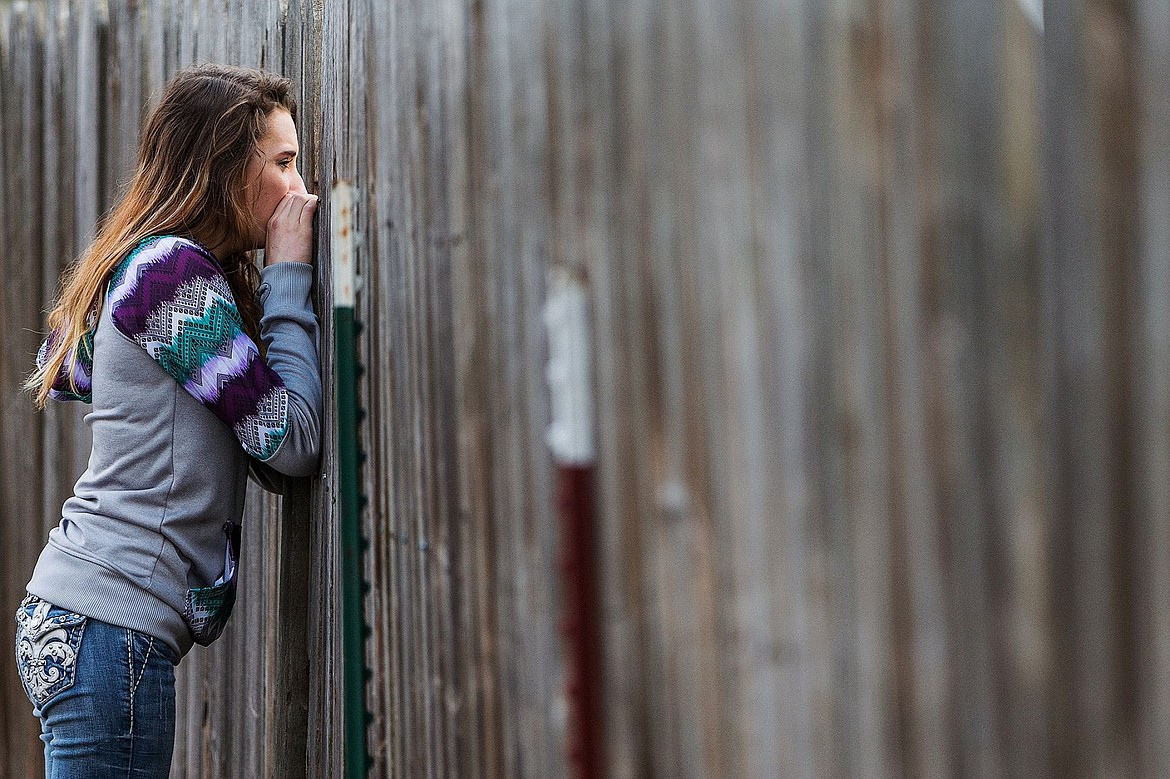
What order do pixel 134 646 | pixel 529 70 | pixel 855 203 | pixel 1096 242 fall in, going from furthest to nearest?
pixel 134 646 < pixel 529 70 < pixel 855 203 < pixel 1096 242

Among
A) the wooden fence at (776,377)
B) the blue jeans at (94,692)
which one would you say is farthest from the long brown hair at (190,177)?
the blue jeans at (94,692)

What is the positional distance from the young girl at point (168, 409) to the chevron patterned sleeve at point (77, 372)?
0.04ft

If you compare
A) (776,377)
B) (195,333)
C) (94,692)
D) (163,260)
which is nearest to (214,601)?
(94,692)

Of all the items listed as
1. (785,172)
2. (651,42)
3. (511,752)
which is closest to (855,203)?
(785,172)

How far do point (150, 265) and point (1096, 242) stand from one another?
189 centimetres

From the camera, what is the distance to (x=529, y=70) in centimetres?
203

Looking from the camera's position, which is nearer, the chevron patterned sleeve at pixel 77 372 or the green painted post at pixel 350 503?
the green painted post at pixel 350 503

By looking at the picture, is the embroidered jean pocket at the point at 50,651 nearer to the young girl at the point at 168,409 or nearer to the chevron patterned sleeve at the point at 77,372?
the young girl at the point at 168,409

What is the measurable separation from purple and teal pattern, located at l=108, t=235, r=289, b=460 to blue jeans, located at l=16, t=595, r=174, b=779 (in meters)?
0.46

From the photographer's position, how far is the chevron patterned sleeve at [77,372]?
112 inches

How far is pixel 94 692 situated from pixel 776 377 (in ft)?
5.28

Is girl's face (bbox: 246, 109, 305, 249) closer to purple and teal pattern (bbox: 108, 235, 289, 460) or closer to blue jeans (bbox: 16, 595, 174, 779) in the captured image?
purple and teal pattern (bbox: 108, 235, 289, 460)

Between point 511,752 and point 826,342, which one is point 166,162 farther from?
point 826,342

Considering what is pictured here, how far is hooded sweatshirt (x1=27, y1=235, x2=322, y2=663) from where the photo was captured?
8.58 feet
